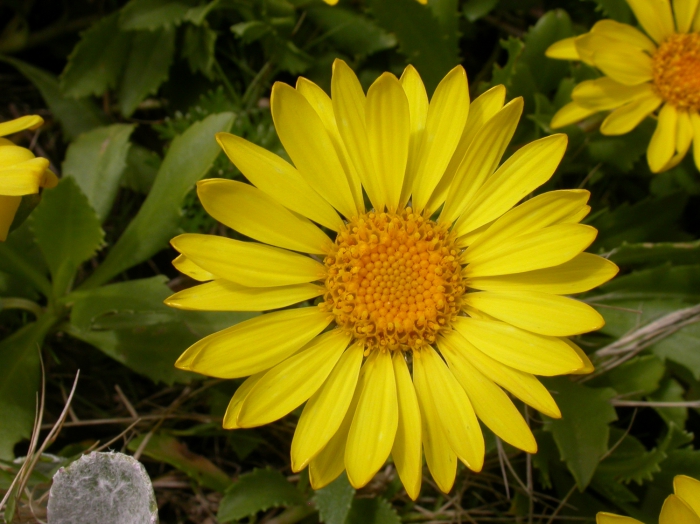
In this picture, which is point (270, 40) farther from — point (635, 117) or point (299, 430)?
point (299, 430)

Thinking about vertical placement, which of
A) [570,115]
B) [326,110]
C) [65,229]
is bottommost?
[65,229]

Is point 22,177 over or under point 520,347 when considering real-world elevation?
under

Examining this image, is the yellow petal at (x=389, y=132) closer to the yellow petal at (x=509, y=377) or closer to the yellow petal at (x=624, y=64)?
the yellow petal at (x=509, y=377)

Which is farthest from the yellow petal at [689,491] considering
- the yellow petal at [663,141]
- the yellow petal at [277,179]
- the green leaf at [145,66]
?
the green leaf at [145,66]

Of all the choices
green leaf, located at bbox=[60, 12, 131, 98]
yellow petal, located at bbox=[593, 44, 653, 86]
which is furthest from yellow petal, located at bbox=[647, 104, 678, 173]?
green leaf, located at bbox=[60, 12, 131, 98]

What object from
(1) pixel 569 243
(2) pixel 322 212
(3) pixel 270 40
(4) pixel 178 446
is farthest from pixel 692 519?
→ (3) pixel 270 40

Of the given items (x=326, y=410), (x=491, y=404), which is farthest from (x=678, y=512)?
(x=326, y=410)

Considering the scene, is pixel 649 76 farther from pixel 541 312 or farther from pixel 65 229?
pixel 65 229
